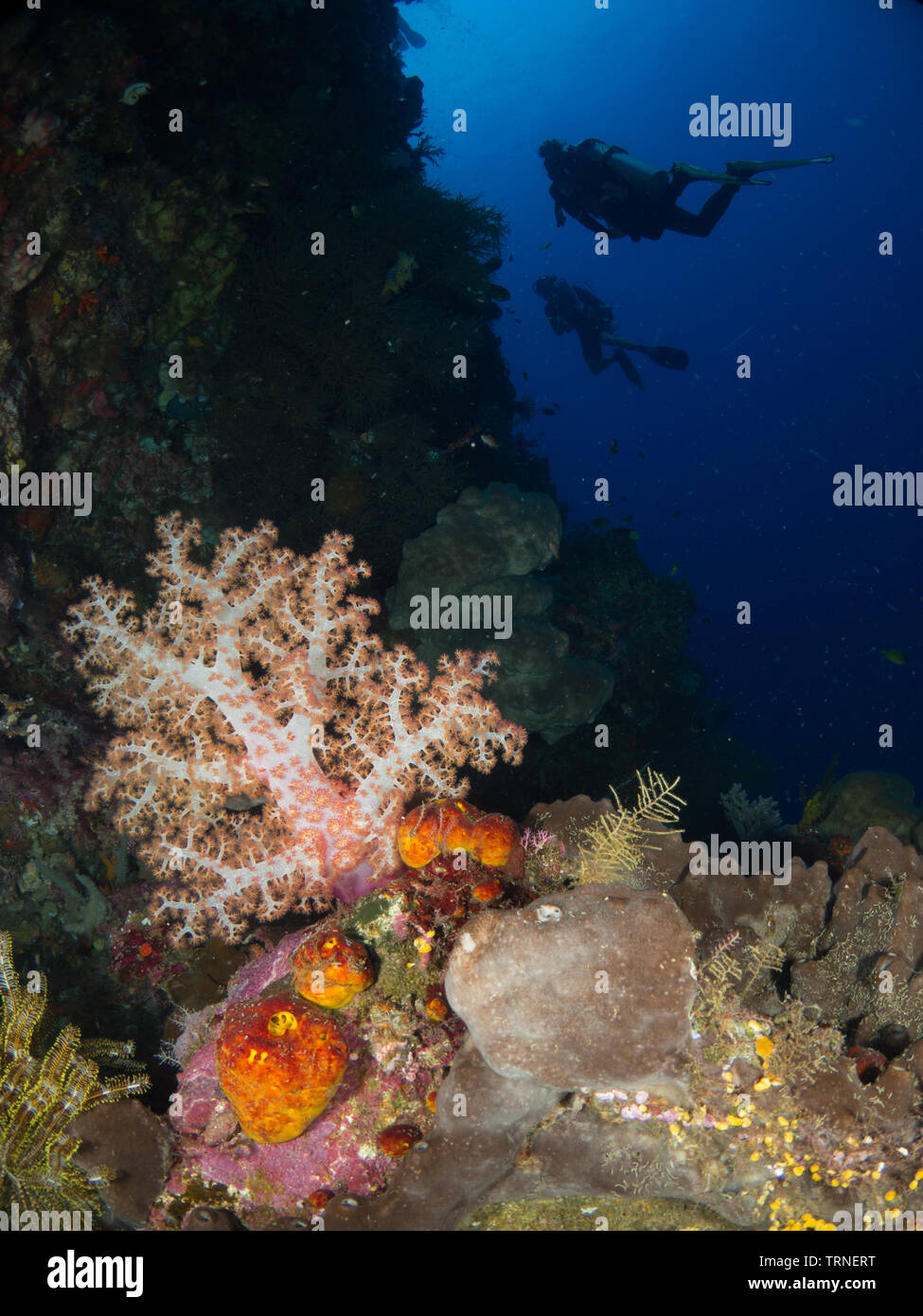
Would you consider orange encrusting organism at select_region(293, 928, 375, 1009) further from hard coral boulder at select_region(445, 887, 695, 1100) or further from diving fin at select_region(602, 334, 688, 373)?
diving fin at select_region(602, 334, 688, 373)

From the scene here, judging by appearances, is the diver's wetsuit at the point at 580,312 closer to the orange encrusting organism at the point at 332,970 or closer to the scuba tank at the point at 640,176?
the scuba tank at the point at 640,176

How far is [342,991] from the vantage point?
3125mm

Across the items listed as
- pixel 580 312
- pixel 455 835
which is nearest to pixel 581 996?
pixel 455 835

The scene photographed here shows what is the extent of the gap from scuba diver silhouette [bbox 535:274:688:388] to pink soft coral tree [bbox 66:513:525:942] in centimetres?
1618

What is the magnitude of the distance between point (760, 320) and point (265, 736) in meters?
110

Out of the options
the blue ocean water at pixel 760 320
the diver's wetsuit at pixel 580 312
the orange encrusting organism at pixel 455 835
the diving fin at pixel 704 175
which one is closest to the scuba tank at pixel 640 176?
the diving fin at pixel 704 175

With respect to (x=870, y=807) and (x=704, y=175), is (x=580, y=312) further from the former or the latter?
(x=870, y=807)

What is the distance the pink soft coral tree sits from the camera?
12.8 feet

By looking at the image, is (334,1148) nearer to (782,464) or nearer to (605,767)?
(605,767)

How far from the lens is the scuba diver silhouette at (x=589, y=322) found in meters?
17.5

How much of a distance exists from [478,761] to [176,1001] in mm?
2880

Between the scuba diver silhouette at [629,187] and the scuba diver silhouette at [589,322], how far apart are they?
4.59 m

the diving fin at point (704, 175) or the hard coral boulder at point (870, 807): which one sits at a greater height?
the diving fin at point (704, 175)

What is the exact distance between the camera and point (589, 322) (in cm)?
1781
